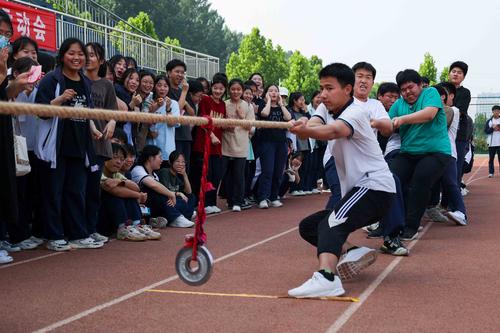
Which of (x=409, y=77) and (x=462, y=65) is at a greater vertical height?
(x=462, y=65)

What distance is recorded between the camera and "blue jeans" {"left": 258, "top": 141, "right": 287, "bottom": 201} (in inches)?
429

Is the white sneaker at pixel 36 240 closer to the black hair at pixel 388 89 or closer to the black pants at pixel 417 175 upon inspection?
the black pants at pixel 417 175

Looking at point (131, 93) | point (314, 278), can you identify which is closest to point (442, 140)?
point (314, 278)

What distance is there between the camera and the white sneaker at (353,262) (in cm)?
539

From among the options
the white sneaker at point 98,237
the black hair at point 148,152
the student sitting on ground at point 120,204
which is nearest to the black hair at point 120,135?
the student sitting on ground at point 120,204

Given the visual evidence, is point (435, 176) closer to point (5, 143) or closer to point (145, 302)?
point (145, 302)

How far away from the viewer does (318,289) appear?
488 centimetres

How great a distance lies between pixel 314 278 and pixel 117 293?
1.47 m

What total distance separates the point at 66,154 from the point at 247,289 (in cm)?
248

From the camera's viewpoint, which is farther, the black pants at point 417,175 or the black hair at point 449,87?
the black hair at point 449,87

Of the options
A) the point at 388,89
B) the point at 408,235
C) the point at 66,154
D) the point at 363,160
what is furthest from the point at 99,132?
the point at 388,89

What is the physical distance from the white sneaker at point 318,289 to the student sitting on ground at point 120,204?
2.96m

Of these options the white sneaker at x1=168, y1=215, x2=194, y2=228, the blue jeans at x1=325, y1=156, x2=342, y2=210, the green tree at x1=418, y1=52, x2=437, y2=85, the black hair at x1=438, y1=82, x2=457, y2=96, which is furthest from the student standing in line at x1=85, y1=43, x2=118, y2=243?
the green tree at x1=418, y1=52, x2=437, y2=85

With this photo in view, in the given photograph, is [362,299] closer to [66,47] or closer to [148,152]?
[66,47]
